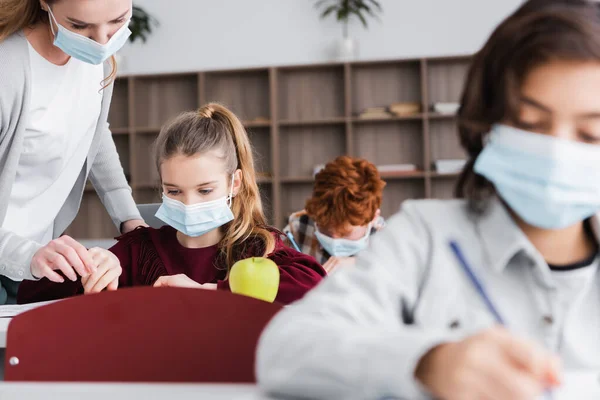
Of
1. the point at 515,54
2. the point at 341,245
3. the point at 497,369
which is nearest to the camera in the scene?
the point at 497,369

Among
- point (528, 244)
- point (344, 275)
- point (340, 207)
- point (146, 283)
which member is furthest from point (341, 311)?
point (340, 207)

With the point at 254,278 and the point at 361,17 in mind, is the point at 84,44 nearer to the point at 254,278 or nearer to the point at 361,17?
the point at 254,278

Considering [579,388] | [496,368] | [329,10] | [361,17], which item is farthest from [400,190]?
[496,368]

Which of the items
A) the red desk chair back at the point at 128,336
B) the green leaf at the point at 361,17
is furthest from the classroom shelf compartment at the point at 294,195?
the red desk chair back at the point at 128,336

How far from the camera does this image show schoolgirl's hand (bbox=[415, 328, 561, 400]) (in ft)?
1.57

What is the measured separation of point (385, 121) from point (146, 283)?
142 inches

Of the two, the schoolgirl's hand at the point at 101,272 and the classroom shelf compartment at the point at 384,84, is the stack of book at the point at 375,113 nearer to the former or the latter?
the classroom shelf compartment at the point at 384,84

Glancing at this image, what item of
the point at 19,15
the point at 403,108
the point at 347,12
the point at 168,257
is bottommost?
the point at 168,257

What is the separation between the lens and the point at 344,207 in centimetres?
273

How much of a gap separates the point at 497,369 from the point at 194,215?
147cm

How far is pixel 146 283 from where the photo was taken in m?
1.88

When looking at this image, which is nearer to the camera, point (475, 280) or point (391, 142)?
point (475, 280)

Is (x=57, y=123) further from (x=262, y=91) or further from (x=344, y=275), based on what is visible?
(x=262, y=91)

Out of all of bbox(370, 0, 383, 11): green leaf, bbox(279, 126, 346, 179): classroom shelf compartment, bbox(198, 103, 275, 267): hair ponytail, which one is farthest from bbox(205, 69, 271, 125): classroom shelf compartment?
bbox(198, 103, 275, 267): hair ponytail
